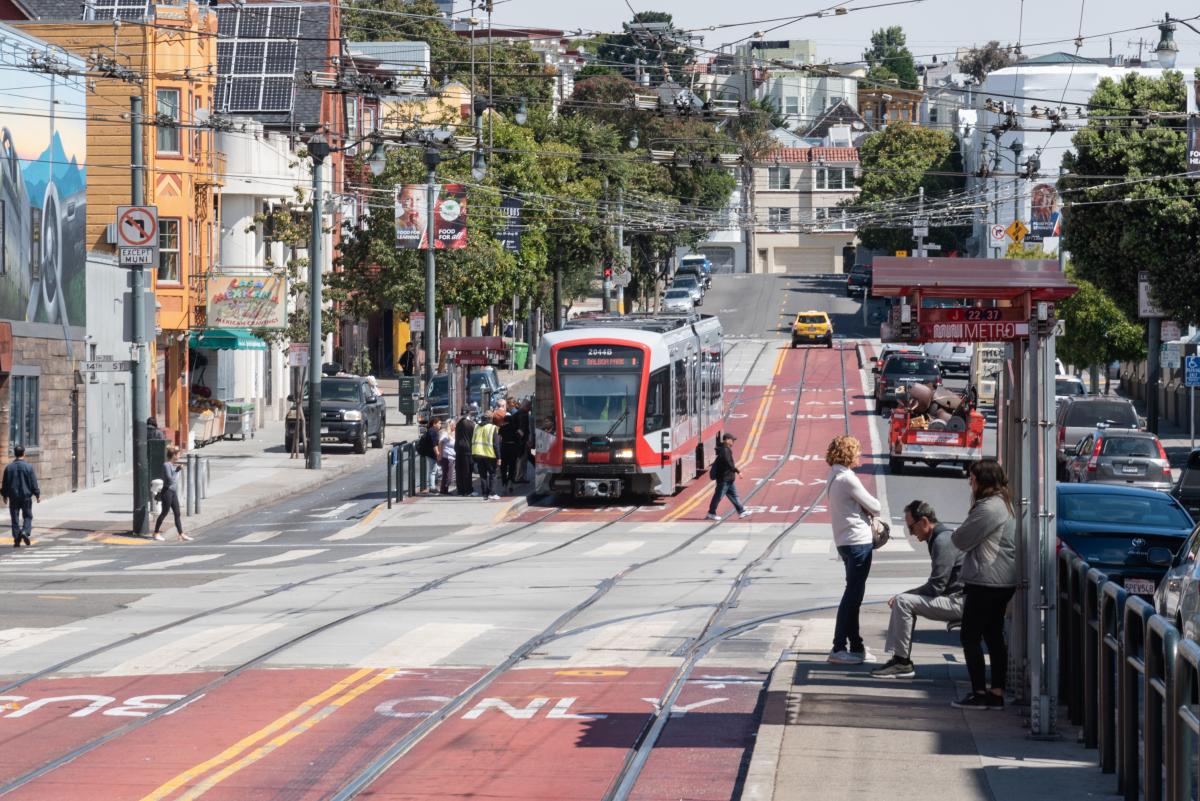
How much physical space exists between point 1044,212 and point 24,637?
1964 inches

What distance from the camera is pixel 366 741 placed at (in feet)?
40.5

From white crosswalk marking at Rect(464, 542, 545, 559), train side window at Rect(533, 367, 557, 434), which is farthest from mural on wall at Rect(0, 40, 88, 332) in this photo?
white crosswalk marking at Rect(464, 542, 545, 559)

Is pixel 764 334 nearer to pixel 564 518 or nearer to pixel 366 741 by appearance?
pixel 564 518

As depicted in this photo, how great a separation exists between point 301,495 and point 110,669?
84.7 feet

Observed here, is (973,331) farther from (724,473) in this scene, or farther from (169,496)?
(169,496)

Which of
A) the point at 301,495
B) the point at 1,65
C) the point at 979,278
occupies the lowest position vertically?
the point at 301,495

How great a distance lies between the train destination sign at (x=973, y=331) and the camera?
40.2 ft

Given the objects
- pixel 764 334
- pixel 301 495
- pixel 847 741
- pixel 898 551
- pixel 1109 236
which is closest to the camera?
pixel 847 741

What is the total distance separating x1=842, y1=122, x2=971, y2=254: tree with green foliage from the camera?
11019 centimetres

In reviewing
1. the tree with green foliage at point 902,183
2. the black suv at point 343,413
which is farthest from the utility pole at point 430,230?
the tree with green foliage at point 902,183

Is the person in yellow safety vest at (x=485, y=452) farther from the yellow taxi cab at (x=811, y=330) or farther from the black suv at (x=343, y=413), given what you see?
the yellow taxi cab at (x=811, y=330)

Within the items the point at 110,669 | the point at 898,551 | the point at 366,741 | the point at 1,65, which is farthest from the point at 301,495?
the point at 366,741

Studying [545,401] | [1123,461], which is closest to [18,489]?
[545,401]

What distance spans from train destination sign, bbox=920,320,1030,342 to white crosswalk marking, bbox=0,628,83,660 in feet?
29.3
